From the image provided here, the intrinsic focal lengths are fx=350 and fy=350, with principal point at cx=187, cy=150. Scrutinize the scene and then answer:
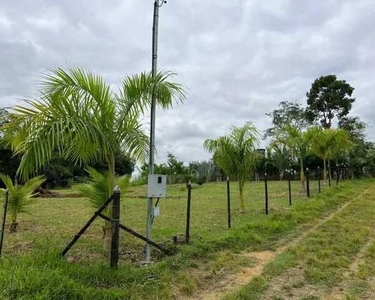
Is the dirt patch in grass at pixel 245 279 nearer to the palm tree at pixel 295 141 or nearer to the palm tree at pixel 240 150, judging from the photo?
the palm tree at pixel 240 150

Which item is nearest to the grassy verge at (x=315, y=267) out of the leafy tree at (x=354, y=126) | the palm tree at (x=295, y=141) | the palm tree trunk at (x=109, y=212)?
the palm tree trunk at (x=109, y=212)

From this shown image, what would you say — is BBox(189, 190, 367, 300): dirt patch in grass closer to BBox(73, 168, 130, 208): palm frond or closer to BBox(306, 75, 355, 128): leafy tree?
BBox(73, 168, 130, 208): palm frond

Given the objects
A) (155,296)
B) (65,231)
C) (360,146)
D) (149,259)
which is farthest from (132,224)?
(360,146)

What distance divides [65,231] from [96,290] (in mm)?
3969

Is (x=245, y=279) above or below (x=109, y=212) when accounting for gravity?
below

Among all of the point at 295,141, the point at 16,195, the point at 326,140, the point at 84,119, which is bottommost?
the point at 16,195

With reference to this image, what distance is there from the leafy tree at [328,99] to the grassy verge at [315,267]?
83.4 feet

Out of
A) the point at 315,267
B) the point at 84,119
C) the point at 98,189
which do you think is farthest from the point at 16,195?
the point at 315,267

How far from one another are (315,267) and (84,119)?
12.2ft

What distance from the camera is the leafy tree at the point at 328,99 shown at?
3066 centimetres

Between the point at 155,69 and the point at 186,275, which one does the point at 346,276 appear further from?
the point at 155,69

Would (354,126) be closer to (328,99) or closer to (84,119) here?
(328,99)

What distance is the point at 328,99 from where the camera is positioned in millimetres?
30797

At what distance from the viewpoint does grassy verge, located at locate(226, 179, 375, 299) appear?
392 centimetres
